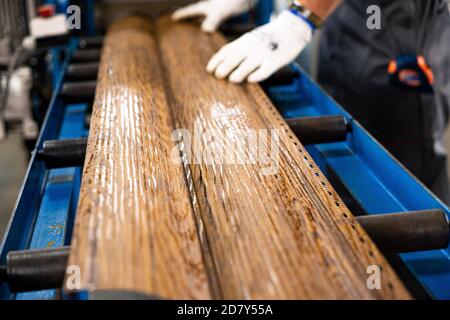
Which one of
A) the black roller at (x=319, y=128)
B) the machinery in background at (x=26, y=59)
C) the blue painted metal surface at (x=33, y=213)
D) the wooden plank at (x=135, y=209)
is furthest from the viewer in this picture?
the machinery in background at (x=26, y=59)

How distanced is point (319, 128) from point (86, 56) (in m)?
1.26

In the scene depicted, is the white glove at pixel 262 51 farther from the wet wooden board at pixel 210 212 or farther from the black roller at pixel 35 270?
the black roller at pixel 35 270

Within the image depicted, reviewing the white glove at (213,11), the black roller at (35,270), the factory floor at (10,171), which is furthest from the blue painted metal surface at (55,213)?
the factory floor at (10,171)

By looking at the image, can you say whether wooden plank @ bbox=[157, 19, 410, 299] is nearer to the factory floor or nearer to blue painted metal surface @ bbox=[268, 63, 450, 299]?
blue painted metal surface @ bbox=[268, 63, 450, 299]

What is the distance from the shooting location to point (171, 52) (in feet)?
6.28

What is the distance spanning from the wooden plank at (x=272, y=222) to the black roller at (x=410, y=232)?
0.08 metres

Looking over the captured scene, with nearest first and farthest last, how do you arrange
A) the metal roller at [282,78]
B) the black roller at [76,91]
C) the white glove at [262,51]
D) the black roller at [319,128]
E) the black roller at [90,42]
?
the black roller at [319,128] < the white glove at [262,51] < the black roller at [76,91] < the metal roller at [282,78] < the black roller at [90,42]

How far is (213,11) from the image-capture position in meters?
2.25

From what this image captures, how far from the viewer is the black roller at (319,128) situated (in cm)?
142

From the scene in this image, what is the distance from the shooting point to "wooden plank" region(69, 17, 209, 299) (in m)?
0.76

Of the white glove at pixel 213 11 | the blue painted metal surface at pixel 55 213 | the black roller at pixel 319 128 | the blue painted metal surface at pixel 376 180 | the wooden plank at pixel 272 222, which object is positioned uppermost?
the white glove at pixel 213 11

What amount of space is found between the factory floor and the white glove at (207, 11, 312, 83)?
5.34ft

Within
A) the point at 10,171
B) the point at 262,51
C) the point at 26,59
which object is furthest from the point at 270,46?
the point at 10,171
